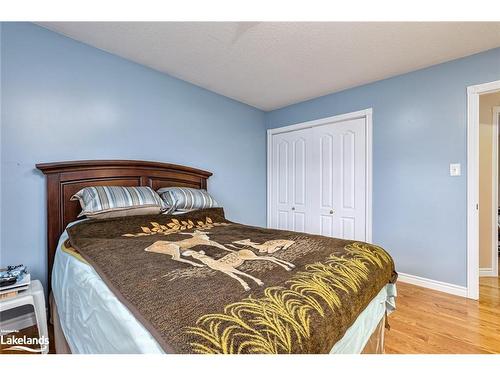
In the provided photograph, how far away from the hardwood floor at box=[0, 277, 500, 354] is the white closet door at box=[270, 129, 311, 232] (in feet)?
5.03

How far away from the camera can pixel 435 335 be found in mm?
1647

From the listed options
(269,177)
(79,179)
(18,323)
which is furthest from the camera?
(269,177)

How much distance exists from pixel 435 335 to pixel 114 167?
2839 millimetres

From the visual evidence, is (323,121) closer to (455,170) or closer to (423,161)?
(423,161)

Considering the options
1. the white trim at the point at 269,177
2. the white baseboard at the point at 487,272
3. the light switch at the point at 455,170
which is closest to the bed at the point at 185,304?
the light switch at the point at 455,170

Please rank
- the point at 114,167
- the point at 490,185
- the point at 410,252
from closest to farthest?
1. the point at 114,167
2. the point at 410,252
3. the point at 490,185

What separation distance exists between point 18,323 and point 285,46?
2.92 metres

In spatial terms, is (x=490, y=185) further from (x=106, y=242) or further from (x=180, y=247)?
(x=106, y=242)

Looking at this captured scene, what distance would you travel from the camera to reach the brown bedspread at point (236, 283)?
61 centimetres

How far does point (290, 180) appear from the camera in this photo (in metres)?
3.56

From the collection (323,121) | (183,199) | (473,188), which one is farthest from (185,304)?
(323,121)

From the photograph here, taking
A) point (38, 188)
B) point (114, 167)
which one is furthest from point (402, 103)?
point (38, 188)

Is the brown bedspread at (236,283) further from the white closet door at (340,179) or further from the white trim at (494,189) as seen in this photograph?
the white trim at (494,189)

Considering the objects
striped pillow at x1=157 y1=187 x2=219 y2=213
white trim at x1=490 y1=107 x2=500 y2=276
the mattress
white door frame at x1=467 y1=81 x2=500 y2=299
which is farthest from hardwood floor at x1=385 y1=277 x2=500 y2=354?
striped pillow at x1=157 y1=187 x2=219 y2=213
